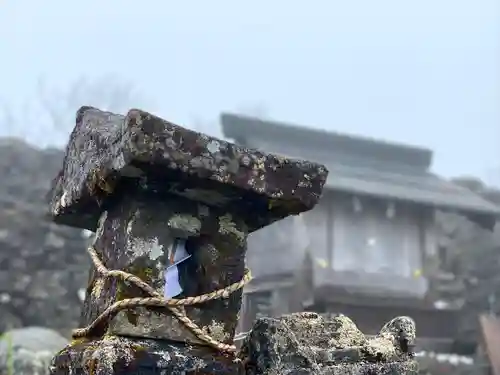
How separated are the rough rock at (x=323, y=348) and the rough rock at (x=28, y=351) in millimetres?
8437

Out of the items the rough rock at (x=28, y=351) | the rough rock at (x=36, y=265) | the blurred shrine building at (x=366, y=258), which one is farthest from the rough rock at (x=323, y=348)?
the rough rock at (x=36, y=265)

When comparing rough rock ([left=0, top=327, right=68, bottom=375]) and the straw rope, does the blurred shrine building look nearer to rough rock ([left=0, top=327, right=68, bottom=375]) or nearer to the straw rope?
rough rock ([left=0, top=327, right=68, bottom=375])

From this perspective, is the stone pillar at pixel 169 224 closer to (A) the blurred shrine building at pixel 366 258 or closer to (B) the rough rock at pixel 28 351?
(B) the rough rock at pixel 28 351

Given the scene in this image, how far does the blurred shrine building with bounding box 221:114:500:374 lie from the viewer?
12.2 m

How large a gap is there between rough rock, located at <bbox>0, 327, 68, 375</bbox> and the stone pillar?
8.58 m

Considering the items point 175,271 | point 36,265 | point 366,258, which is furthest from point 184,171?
point 36,265

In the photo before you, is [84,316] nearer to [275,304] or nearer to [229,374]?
[229,374]

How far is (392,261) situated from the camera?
42.4ft

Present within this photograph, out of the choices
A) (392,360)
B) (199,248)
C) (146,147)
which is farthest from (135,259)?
(392,360)

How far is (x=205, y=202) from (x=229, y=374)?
0.47m

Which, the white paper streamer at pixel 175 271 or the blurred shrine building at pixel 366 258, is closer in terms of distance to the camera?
the white paper streamer at pixel 175 271

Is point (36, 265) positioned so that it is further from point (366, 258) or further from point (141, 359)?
point (141, 359)

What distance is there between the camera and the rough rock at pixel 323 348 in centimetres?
190

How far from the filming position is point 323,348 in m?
2.08
